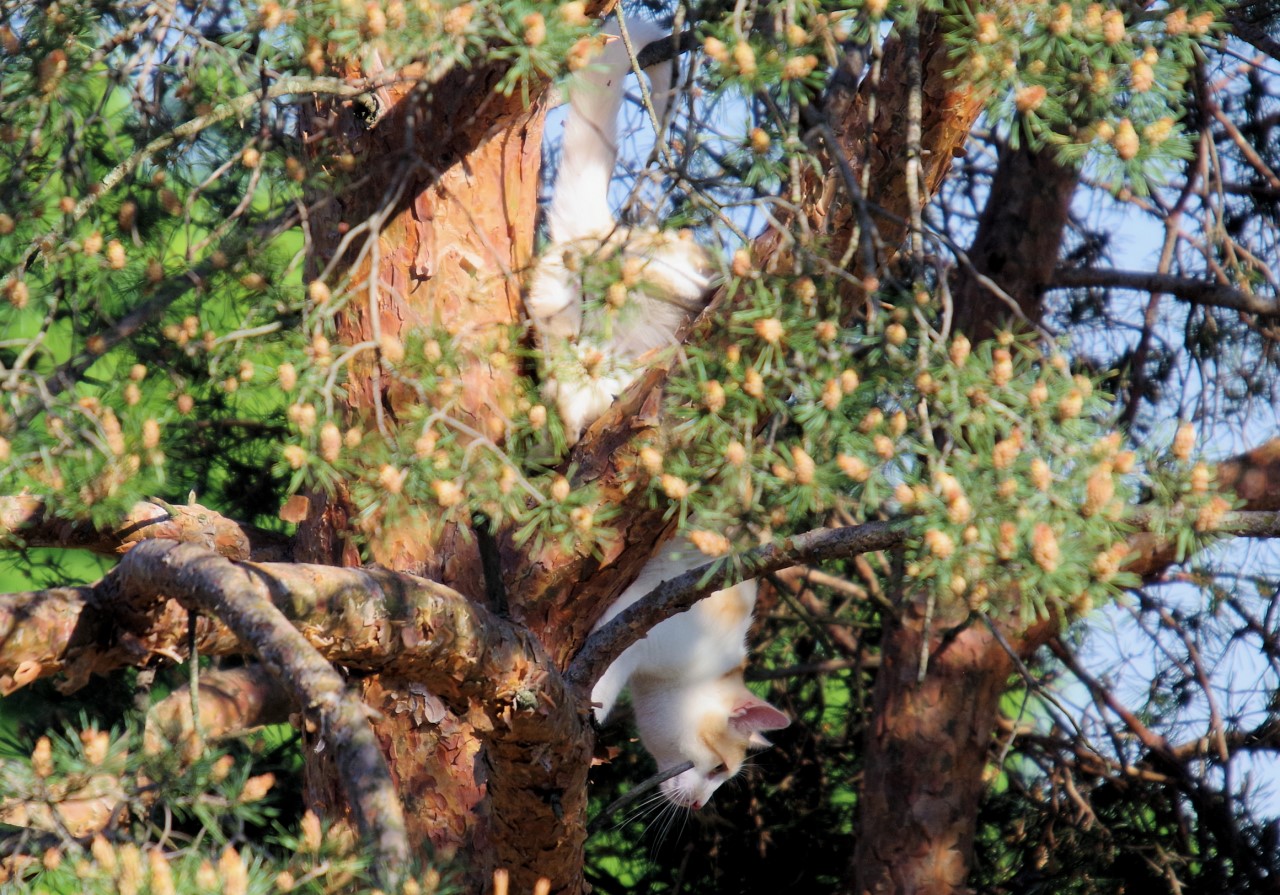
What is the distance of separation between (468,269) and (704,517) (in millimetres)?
780

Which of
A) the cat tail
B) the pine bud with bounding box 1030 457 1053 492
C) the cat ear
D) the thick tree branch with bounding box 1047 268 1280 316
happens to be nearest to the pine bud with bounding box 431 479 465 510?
the pine bud with bounding box 1030 457 1053 492

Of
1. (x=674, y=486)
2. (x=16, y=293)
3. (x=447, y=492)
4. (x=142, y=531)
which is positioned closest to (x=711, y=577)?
(x=674, y=486)

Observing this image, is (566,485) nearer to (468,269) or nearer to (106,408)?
(106,408)

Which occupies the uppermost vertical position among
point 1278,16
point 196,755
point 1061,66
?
point 1278,16

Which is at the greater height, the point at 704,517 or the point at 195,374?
the point at 195,374

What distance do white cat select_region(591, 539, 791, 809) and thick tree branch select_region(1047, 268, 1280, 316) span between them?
2.90 feet

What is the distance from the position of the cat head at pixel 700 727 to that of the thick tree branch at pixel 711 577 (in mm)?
1087

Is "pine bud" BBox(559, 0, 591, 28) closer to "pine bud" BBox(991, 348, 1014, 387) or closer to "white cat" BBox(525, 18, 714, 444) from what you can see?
"white cat" BBox(525, 18, 714, 444)

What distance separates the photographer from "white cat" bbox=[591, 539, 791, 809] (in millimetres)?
2529

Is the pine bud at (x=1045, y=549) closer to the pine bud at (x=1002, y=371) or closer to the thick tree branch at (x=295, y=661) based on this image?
the pine bud at (x=1002, y=371)

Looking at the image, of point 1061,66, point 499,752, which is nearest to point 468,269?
point 499,752

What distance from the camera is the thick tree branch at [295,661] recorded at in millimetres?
776

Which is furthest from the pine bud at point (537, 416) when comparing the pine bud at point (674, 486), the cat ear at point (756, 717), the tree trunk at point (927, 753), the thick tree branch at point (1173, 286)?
the cat ear at point (756, 717)

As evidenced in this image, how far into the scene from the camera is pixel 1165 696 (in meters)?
2.39
